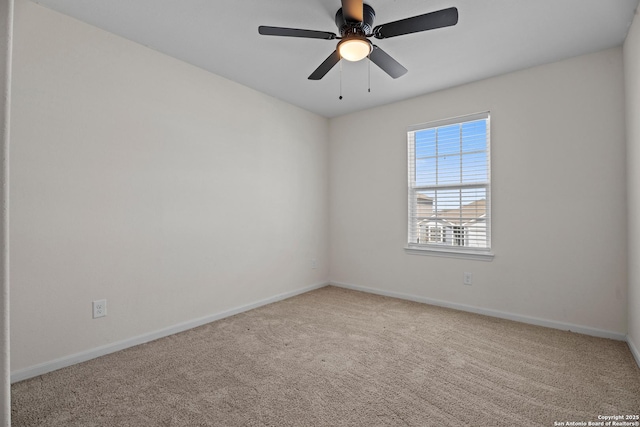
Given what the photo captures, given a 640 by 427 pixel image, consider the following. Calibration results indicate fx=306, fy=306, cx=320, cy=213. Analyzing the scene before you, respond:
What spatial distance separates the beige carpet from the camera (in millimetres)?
1675

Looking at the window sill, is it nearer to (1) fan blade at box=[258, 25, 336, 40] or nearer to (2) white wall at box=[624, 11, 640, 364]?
(2) white wall at box=[624, 11, 640, 364]

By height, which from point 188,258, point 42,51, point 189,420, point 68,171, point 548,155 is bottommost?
point 189,420

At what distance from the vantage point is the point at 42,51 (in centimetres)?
213

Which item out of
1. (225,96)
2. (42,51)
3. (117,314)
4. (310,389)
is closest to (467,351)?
(310,389)

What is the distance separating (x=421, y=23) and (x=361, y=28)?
1.22ft

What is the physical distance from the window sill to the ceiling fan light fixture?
243 cm

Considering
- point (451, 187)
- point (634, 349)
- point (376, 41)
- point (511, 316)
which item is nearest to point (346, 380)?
point (511, 316)

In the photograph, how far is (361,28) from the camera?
1956 millimetres

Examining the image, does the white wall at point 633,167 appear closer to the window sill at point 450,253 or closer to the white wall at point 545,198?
the white wall at point 545,198

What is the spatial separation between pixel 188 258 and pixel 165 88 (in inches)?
62.7

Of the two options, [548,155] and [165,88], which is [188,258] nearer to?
[165,88]

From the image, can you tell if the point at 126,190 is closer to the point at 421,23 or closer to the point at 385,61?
the point at 385,61

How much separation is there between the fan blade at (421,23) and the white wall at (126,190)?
1.96m

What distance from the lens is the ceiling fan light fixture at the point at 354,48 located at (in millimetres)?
1914
